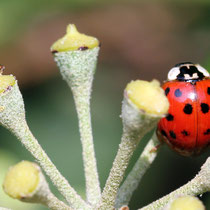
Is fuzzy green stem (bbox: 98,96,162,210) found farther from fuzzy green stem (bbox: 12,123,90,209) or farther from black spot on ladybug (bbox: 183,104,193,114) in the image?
black spot on ladybug (bbox: 183,104,193,114)

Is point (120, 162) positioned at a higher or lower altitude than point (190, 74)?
lower

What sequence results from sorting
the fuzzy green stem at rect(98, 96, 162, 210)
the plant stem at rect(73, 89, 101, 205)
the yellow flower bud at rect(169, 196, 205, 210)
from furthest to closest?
the plant stem at rect(73, 89, 101, 205) < the fuzzy green stem at rect(98, 96, 162, 210) < the yellow flower bud at rect(169, 196, 205, 210)

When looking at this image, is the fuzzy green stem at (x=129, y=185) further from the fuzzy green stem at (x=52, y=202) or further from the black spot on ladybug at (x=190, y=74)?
the black spot on ladybug at (x=190, y=74)

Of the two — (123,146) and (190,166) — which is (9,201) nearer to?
(123,146)

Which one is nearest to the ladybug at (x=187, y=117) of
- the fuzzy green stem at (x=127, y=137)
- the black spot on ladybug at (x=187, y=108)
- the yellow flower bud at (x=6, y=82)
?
the black spot on ladybug at (x=187, y=108)

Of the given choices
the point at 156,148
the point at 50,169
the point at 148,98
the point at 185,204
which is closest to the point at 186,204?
the point at 185,204

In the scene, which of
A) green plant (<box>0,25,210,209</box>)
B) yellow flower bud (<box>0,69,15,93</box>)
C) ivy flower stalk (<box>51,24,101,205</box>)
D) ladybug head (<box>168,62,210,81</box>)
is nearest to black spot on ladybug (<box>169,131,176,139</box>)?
green plant (<box>0,25,210,209</box>)

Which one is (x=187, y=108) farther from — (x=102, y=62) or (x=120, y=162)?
(x=102, y=62)

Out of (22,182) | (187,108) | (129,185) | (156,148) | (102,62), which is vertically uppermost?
(187,108)
